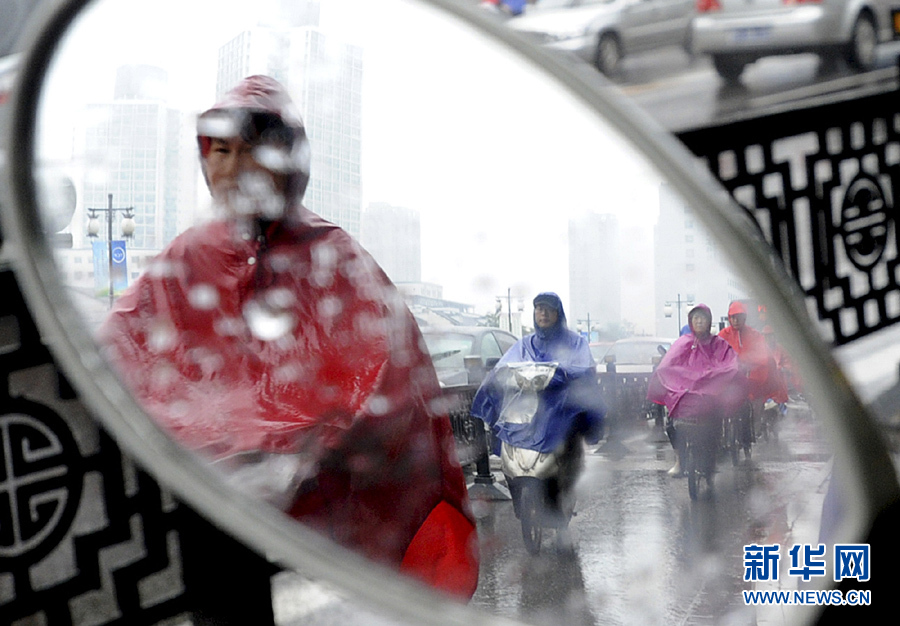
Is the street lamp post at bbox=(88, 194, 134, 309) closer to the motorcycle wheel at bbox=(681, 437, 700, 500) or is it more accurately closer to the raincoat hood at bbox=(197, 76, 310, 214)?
the raincoat hood at bbox=(197, 76, 310, 214)

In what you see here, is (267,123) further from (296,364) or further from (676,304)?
(676,304)

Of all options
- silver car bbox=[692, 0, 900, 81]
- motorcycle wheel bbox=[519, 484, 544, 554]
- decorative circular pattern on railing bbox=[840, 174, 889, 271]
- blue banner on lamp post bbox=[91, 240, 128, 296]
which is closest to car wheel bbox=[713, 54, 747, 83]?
silver car bbox=[692, 0, 900, 81]

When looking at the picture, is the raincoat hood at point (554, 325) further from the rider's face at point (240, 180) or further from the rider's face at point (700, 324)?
the rider's face at point (240, 180)

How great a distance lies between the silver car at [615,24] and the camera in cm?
47

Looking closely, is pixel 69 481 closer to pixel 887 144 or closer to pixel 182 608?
pixel 182 608

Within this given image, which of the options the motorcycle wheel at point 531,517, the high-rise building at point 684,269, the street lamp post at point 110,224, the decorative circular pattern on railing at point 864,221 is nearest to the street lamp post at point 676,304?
the high-rise building at point 684,269

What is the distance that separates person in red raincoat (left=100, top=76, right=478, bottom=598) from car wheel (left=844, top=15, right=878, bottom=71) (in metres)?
0.42

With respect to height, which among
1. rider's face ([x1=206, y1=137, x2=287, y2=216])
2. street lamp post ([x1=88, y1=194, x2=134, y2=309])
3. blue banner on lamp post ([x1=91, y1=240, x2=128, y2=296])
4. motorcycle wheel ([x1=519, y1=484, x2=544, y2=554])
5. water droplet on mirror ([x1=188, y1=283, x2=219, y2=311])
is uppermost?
rider's face ([x1=206, y1=137, x2=287, y2=216])

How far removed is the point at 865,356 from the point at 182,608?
0.80 metres

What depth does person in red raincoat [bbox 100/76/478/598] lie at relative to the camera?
49cm

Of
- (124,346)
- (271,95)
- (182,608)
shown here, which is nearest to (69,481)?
(182,608)

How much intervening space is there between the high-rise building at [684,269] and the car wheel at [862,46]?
352 mm

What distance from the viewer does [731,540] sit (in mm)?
396

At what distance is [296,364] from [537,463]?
0.65 feet
